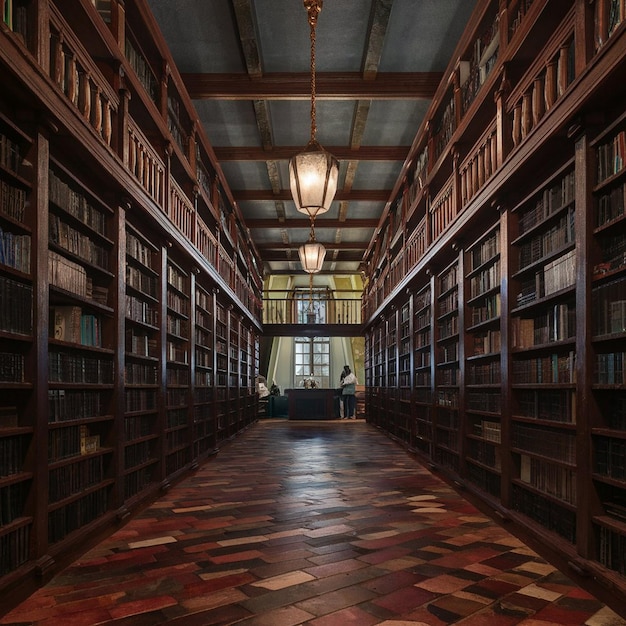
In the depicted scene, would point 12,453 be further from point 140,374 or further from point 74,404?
point 140,374

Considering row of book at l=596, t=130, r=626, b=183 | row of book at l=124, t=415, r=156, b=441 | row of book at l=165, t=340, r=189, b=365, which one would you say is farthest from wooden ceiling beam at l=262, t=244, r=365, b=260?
row of book at l=596, t=130, r=626, b=183

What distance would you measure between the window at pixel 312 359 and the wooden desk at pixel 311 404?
14.1 feet

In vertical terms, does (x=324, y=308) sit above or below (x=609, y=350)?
above

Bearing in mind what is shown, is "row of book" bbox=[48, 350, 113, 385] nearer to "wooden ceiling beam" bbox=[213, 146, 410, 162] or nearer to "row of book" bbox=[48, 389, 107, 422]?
"row of book" bbox=[48, 389, 107, 422]

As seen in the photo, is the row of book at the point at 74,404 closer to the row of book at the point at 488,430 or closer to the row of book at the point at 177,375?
the row of book at the point at 177,375

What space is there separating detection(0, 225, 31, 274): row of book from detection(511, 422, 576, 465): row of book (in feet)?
8.43

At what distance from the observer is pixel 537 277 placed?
→ 343cm

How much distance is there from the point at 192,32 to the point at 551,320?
403 cm

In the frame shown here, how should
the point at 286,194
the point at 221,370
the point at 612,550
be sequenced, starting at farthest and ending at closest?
the point at 286,194
the point at 221,370
the point at 612,550

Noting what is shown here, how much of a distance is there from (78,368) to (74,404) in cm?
19

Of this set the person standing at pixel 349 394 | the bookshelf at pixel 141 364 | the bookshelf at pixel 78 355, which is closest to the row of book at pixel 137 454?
the bookshelf at pixel 141 364

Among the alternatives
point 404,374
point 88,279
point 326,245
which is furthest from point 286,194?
point 88,279

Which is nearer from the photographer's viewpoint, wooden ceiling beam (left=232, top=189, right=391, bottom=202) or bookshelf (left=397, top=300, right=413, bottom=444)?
bookshelf (left=397, top=300, right=413, bottom=444)

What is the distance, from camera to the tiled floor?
2.33 m
